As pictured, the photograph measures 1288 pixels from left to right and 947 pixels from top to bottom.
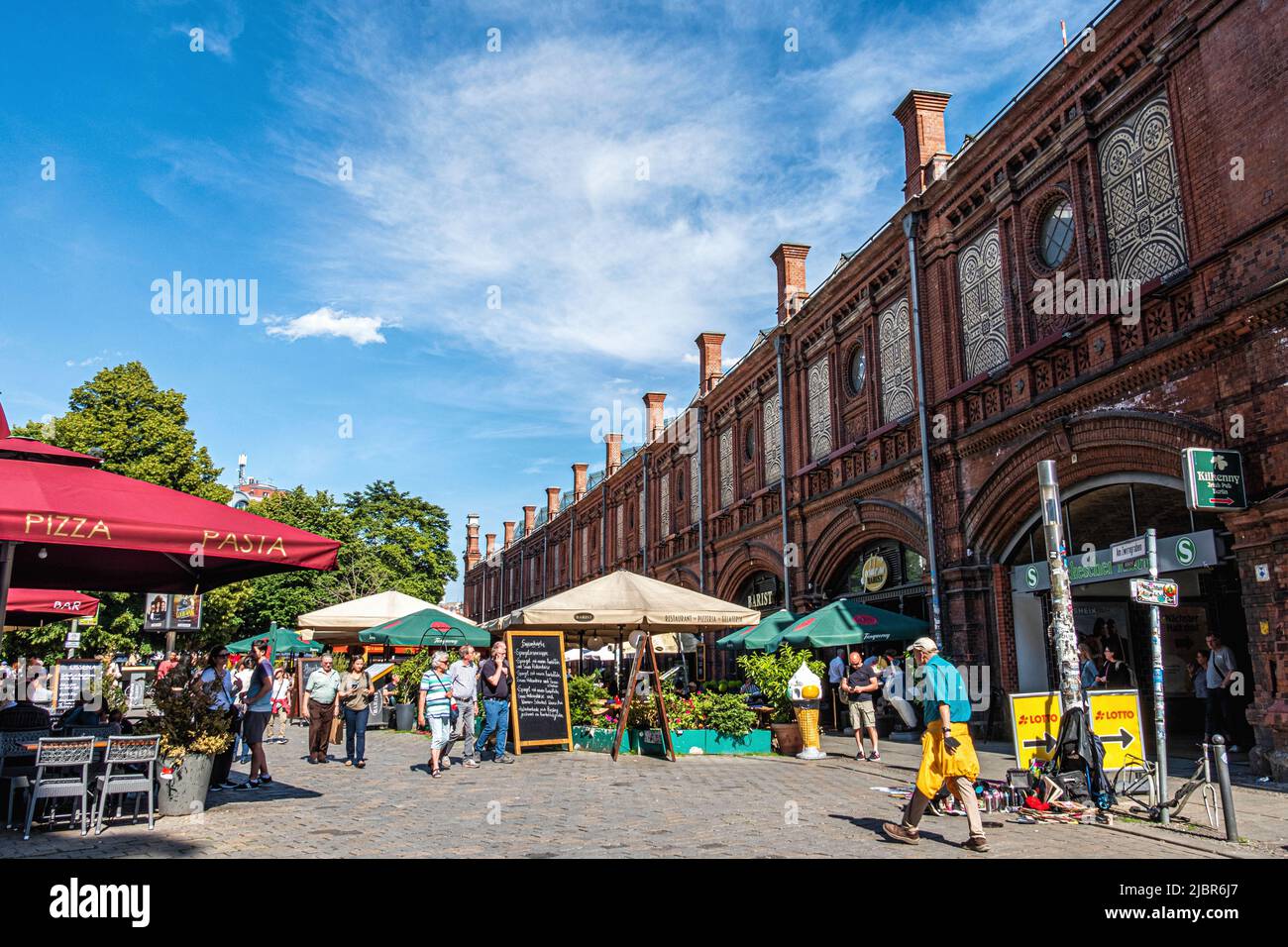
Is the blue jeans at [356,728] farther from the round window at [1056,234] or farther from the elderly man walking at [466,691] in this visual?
the round window at [1056,234]

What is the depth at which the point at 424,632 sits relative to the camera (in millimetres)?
18719

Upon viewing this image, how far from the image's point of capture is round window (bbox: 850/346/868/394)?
21031 millimetres

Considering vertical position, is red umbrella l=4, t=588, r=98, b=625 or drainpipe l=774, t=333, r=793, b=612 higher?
drainpipe l=774, t=333, r=793, b=612

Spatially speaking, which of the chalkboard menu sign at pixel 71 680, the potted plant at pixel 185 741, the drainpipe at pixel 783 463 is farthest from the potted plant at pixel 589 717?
the chalkboard menu sign at pixel 71 680

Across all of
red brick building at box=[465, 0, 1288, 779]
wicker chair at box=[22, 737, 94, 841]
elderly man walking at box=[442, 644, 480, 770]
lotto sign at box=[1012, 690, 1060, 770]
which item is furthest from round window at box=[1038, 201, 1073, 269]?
wicker chair at box=[22, 737, 94, 841]

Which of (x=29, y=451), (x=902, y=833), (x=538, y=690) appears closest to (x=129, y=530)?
(x=29, y=451)

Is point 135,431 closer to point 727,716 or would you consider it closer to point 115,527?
point 727,716

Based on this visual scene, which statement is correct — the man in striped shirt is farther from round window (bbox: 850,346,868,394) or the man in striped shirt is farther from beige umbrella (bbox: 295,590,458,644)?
round window (bbox: 850,346,868,394)

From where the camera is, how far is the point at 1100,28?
44.9 feet

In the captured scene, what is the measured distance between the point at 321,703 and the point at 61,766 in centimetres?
644

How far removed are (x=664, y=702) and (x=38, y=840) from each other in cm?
929

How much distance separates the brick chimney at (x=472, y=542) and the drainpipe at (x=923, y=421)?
54.0 meters

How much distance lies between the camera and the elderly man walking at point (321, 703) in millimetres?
14078

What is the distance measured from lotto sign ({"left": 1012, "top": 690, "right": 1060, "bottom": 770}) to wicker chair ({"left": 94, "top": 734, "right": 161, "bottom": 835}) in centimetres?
831
